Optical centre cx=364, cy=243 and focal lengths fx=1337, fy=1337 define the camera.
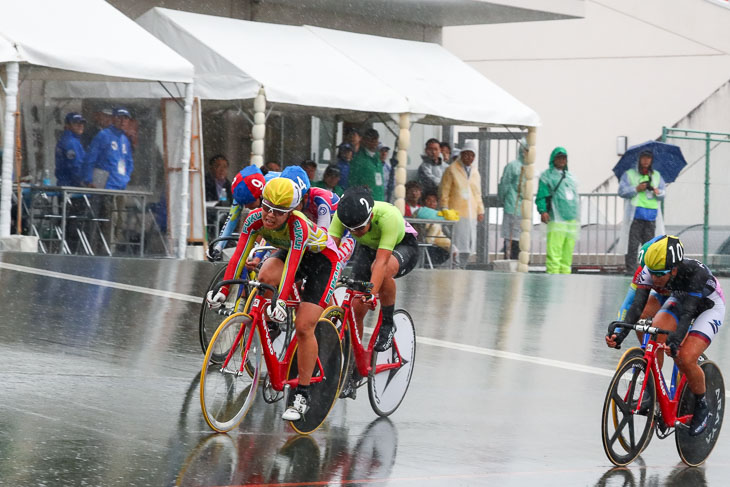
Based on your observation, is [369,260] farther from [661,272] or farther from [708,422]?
[708,422]

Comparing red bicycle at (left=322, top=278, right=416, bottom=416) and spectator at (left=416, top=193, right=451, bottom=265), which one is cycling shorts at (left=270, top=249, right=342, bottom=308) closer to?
red bicycle at (left=322, top=278, right=416, bottom=416)

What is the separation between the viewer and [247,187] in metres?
10.5

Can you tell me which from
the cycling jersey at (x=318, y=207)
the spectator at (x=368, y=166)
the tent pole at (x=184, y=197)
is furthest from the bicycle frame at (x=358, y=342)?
the spectator at (x=368, y=166)

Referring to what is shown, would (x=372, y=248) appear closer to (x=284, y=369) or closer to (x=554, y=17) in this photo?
(x=284, y=369)

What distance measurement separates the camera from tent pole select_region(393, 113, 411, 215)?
2120cm

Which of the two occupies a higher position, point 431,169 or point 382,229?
point 431,169

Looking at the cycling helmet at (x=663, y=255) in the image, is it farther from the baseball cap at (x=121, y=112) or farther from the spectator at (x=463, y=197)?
the spectator at (x=463, y=197)

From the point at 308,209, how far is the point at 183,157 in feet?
33.5

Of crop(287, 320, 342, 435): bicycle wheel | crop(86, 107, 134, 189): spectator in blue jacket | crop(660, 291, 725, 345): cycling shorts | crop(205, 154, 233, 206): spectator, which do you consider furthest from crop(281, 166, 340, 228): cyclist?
crop(205, 154, 233, 206): spectator

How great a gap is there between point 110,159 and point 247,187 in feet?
28.9

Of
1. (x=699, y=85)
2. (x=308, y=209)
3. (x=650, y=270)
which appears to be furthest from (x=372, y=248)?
(x=699, y=85)

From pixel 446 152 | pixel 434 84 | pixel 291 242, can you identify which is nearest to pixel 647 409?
pixel 291 242

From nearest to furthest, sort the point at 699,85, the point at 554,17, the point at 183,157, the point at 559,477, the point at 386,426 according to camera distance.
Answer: the point at 559,477, the point at 386,426, the point at 183,157, the point at 554,17, the point at 699,85

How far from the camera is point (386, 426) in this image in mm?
8922
